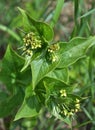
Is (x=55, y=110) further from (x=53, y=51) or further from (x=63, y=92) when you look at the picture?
(x=53, y=51)

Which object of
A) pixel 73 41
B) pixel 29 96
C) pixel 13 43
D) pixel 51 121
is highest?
pixel 13 43

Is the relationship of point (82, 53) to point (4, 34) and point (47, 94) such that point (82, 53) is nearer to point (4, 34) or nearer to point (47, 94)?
point (47, 94)

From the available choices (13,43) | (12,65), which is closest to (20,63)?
(12,65)

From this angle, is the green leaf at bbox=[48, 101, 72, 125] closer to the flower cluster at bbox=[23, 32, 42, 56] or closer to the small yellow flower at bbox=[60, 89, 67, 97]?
the small yellow flower at bbox=[60, 89, 67, 97]

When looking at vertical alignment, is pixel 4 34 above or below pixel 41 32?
above

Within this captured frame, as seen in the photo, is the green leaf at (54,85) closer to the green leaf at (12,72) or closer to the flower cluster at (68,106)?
the flower cluster at (68,106)

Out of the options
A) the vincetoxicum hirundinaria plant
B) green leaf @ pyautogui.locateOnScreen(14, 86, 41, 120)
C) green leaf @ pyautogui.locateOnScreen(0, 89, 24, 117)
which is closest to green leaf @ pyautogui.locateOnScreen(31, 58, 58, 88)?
the vincetoxicum hirundinaria plant

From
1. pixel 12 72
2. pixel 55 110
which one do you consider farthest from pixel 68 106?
pixel 12 72

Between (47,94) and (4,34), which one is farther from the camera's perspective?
(4,34)
